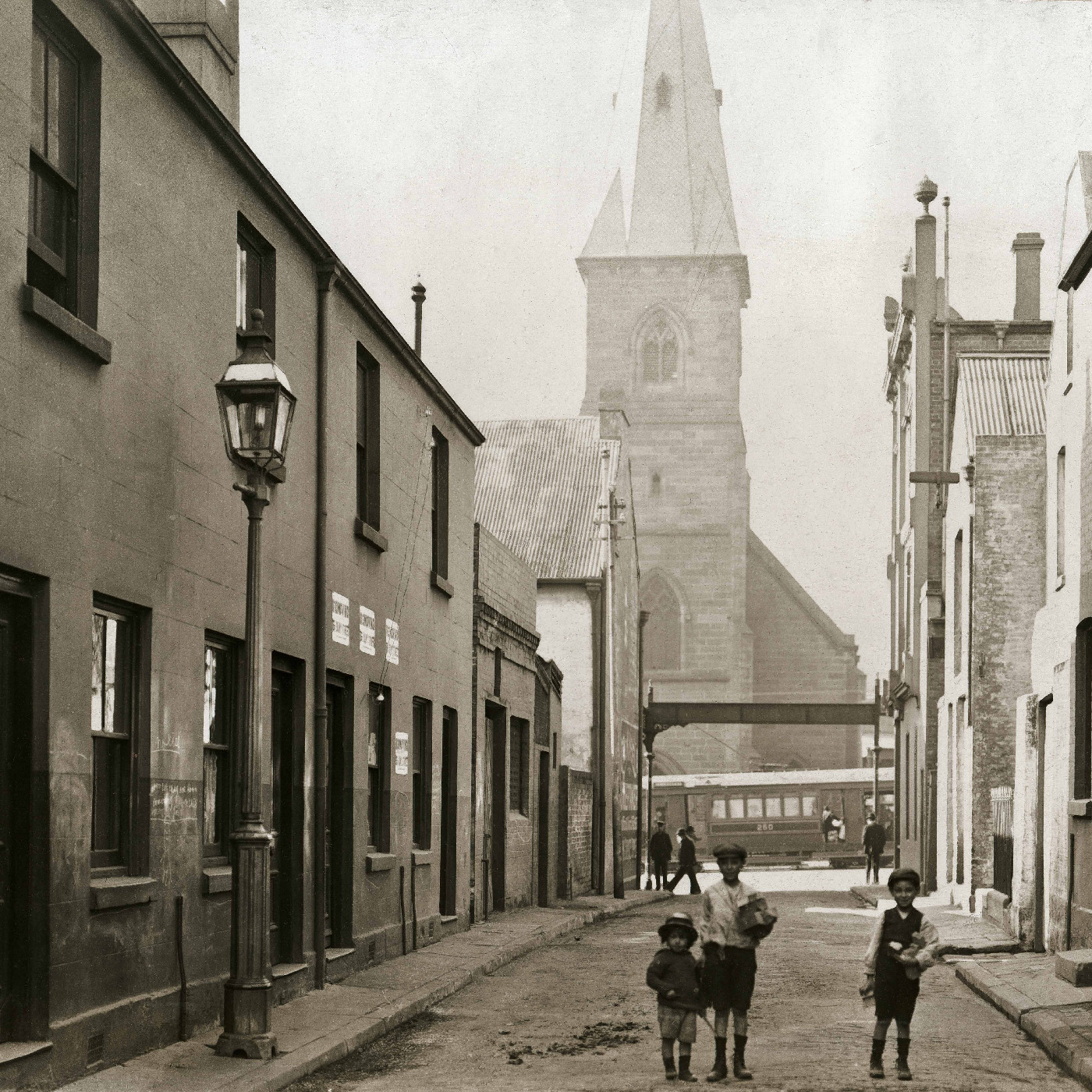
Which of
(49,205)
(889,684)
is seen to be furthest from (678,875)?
(49,205)

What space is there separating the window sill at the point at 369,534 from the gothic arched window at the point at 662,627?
51729mm

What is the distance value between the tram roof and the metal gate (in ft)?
107

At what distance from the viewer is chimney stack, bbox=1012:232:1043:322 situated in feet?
134

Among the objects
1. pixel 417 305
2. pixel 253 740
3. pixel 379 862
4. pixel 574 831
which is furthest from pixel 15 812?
pixel 574 831

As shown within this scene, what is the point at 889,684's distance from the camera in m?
45.0

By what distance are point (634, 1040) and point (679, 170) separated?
65270 millimetres

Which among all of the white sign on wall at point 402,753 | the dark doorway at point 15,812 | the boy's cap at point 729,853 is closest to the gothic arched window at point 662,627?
the white sign on wall at point 402,753

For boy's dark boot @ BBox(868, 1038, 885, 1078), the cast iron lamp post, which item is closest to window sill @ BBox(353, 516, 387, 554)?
the cast iron lamp post

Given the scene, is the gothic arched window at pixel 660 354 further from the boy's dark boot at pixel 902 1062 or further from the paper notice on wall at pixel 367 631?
the boy's dark boot at pixel 902 1062

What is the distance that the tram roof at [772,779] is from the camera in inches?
2207

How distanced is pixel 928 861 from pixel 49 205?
1097 inches

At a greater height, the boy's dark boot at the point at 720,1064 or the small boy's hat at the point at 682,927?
the small boy's hat at the point at 682,927

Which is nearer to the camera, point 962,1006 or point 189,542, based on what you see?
point 189,542

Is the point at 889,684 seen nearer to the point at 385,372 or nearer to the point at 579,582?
the point at 579,582
